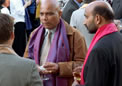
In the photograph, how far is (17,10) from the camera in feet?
25.1

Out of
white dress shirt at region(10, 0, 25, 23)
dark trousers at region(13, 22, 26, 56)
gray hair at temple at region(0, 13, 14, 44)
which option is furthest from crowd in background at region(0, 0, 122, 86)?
dark trousers at region(13, 22, 26, 56)

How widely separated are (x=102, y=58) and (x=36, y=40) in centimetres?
118

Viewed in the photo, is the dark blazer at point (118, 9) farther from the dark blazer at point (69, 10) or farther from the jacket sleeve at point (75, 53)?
the jacket sleeve at point (75, 53)

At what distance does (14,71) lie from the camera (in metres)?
2.49

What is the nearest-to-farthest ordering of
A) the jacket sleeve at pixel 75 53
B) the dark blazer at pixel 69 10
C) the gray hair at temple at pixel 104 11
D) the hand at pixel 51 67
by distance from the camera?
the gray hair at temple at pixel 104 11 → the hand at pixel 51 67 → the jacket sleeve at pixel 75 53 → the dark blazer at pixel 69 10

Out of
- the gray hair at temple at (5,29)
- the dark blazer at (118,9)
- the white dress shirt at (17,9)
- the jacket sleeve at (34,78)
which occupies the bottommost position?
the jacket sleeve at (34,78)

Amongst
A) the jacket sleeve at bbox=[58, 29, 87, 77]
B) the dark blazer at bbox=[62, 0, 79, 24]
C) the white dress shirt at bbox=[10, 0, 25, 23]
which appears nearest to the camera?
the jacket sleeve at bbox=[58, 29, 87, 77]

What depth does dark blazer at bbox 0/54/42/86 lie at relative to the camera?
8.17 ft

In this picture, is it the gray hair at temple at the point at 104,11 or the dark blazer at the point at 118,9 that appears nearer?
the gray hair at temple at the point at 104,11

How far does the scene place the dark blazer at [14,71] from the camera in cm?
249

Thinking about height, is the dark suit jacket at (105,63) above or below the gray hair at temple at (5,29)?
below

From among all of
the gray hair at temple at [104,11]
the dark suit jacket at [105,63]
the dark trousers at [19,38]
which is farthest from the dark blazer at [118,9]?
the dark trousers at [19,38]

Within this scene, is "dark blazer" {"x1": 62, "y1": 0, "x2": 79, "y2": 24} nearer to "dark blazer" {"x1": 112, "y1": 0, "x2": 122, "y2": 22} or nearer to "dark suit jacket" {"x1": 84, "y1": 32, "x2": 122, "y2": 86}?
"dark blazer" {"x1": 112, "y1": 0, "x2": 122, "y2": 22}

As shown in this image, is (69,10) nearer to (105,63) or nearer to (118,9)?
(118,9)
